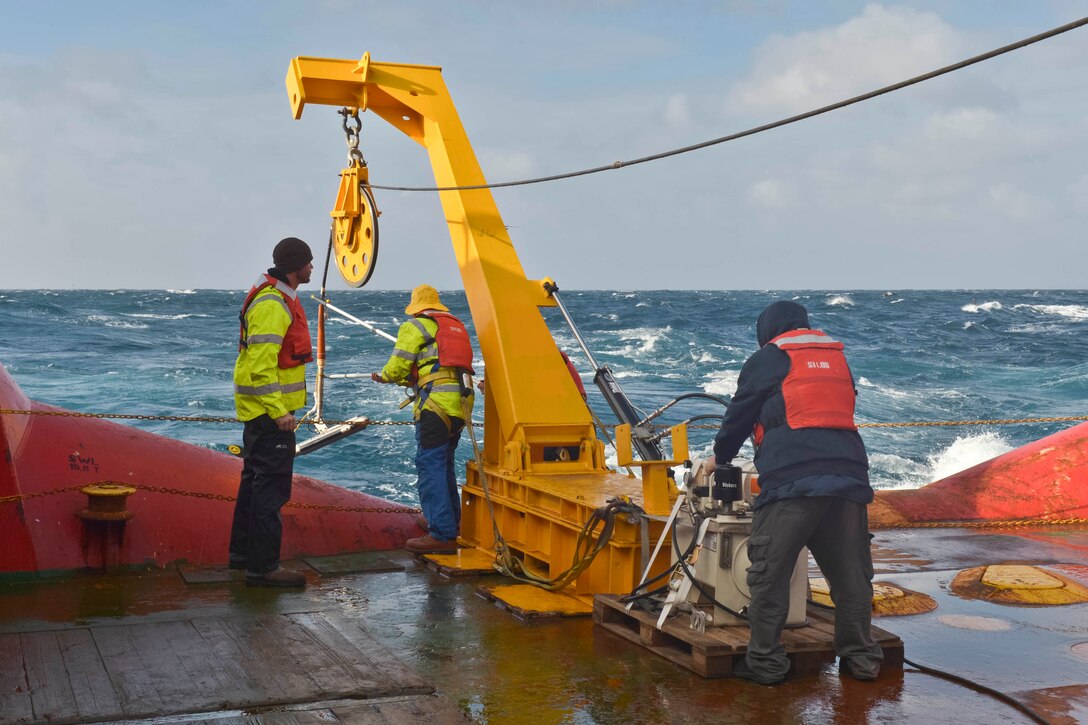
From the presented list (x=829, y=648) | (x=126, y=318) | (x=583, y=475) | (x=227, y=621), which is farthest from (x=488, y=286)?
(x=126, y=318)

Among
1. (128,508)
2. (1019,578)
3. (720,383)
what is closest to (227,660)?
(128,508)

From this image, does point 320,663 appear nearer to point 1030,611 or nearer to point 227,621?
point 227,621

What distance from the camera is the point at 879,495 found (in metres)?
9.52

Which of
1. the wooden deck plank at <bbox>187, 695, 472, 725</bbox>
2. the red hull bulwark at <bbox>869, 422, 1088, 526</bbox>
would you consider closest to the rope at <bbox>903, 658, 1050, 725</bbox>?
the wooden deck plank at <bbox>187, 695, 472, 725</bbox>

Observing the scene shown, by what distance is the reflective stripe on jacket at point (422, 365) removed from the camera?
23.2 ft

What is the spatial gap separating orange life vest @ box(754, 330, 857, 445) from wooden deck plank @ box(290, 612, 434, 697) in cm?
183

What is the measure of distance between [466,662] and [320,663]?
24.5 inches

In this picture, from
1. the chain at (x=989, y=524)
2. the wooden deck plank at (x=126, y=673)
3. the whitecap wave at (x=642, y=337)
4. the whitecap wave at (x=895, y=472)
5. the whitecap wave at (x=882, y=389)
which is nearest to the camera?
the wooden deck plank at (x=126, y=673)

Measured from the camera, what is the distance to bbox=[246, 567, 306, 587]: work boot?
610 centimetres

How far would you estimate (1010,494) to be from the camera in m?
9.38

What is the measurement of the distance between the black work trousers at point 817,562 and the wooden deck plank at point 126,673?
2362mm

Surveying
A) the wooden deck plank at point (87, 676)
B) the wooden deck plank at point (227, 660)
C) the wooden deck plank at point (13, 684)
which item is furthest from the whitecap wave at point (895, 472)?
the wooden deck plank at point (13, 684)

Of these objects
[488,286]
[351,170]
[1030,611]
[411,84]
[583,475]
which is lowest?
[1030,611]

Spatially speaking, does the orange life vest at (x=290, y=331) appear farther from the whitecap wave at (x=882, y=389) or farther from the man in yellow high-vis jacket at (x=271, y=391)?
the whitecap wave at (x=882, y=389)
